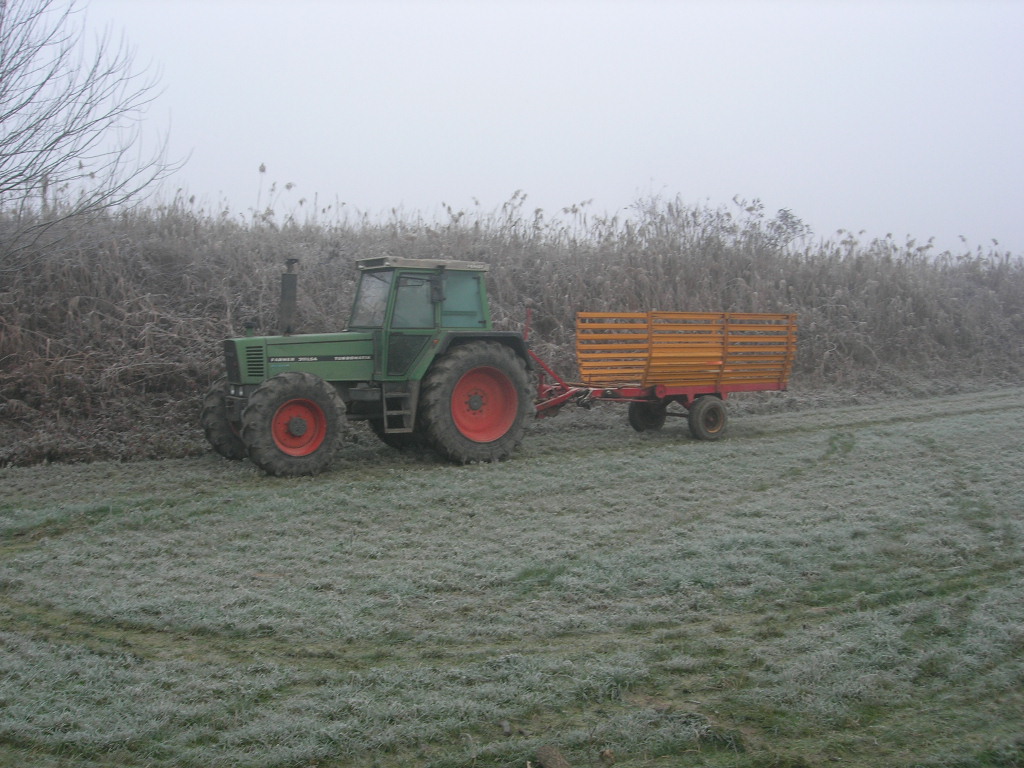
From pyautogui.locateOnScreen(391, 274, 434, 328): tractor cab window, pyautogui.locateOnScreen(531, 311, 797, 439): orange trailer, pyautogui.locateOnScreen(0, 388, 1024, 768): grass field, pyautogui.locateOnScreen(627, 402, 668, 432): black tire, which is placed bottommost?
pyautogui.locateOnScreen(0, 388, 1024, 768): grass field

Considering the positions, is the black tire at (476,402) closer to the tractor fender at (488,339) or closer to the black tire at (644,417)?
the tractor fender at (488,339)

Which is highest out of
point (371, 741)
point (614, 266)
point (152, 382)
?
point (614, 266)

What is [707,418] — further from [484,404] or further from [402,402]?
[402,402]

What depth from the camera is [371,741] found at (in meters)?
3.24

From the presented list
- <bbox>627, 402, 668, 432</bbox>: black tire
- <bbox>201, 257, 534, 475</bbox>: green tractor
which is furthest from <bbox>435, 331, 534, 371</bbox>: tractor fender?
<bbox>627, 402, 668, 432</bbox>: black tire

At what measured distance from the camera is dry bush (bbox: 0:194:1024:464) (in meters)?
9.80

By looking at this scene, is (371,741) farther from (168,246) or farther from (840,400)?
(840,400)

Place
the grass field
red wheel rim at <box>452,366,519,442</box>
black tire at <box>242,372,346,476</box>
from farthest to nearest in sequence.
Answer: red wheel rim at <box>452,366,519,442</box>
black tire at <box>242,372,346,476</box>
the grass field

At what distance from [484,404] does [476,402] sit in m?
0.12

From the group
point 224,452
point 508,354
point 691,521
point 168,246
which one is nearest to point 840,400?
point 508,354

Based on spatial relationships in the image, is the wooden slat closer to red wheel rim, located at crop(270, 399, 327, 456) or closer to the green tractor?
the green tractor

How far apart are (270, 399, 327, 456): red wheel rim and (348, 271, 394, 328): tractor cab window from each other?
1.11 meters

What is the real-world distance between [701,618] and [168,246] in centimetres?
971

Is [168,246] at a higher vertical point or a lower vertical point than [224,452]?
higher
